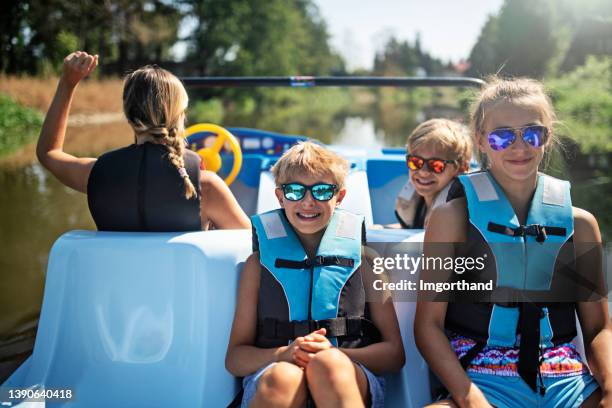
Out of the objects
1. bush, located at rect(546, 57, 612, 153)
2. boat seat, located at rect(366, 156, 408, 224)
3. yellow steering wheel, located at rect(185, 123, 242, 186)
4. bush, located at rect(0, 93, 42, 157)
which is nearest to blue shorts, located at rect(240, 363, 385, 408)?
yellow steering wheel, located at rect(185, 123, 242, 186)

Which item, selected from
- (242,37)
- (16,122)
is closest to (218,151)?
(16,122)

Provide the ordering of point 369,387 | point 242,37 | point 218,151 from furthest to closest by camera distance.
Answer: point 242,37 < point 218,151 < point 369,387

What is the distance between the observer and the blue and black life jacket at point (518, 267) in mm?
1555

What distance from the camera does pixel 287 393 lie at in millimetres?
1375

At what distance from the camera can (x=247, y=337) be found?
161 centimetres

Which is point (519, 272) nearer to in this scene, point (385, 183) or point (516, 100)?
point (516, 100)

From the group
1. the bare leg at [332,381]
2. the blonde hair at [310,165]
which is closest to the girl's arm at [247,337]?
the bare leg at [332,381]

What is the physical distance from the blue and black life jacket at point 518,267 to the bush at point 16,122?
38.8 feet

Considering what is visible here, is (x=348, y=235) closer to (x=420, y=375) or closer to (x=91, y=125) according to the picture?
(x=420, y=375)

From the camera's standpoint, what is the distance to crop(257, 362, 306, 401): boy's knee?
1.38 m

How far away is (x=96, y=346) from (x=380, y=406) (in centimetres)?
81

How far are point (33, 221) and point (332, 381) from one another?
4414 mm

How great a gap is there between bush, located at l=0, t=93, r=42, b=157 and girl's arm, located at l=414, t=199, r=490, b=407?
38.6ft

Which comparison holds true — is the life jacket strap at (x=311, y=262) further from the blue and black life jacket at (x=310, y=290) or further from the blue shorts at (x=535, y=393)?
the blue shorts at (x=535, y=393)
